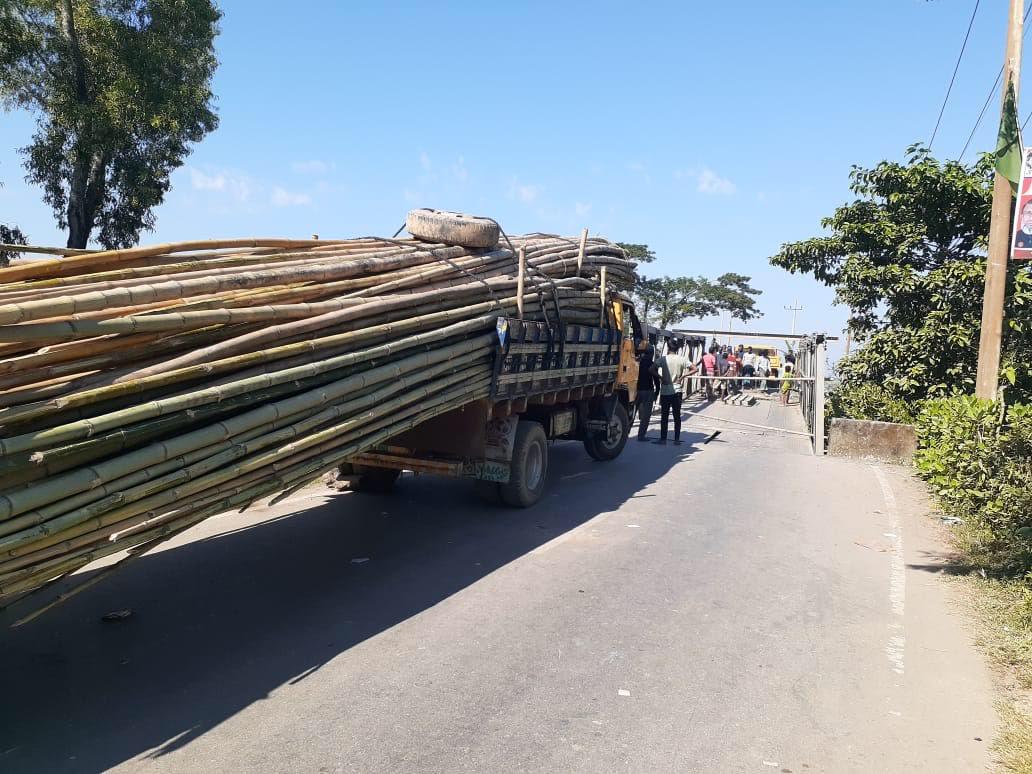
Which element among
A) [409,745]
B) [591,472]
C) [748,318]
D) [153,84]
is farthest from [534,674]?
[748,318]

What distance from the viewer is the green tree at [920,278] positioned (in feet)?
45.2

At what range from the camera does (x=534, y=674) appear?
4.69 meters

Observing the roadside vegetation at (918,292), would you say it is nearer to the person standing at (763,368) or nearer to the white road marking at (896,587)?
the white road marking at (896,587)

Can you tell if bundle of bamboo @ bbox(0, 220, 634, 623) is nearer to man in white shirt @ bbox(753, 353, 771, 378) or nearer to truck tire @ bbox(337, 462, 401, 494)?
truck tire @ bbox(337, 462, 401, 494)

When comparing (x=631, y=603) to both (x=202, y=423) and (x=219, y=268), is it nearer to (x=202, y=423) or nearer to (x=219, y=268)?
(x=202, y=423)

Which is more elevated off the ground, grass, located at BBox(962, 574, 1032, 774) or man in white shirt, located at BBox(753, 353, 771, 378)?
man in white shirt, located at BBox(753, 353, 771, 378)

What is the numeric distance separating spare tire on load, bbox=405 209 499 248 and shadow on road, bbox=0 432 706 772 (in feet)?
9.24

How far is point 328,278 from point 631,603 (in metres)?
3.26

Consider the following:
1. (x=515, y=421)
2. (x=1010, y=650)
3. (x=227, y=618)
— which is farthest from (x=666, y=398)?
(x=227, y=618)

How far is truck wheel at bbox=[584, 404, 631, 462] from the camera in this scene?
38.7 feet

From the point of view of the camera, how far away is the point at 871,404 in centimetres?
1520

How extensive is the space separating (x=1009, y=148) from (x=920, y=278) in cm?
680

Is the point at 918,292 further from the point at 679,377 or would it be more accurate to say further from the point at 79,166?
the point at 79,166

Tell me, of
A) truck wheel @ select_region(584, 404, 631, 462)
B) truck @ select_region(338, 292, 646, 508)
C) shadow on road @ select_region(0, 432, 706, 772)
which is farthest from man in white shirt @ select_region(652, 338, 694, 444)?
shadow on road @ select_region(0, 432, 706, 772)
